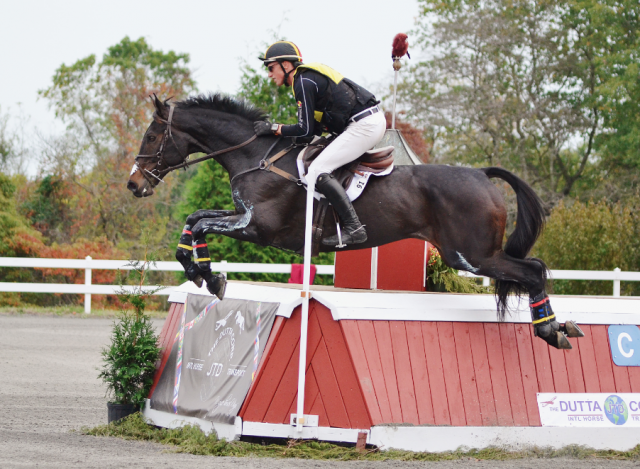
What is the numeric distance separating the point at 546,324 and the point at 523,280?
1.20 feet

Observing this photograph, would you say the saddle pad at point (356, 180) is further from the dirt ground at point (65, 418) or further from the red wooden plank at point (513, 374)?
the dirt ground at point (65, 418)

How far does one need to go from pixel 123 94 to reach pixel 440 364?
26872 millimetres

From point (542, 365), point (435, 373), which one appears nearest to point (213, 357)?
point (435, 373)

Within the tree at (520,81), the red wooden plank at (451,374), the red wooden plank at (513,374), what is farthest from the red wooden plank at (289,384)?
the tree at (520,81)

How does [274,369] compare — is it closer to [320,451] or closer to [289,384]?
[289,384]

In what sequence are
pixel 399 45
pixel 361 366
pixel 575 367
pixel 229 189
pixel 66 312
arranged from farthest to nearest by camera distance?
pixel 66 312
pixel 229 189
pixel 399 45
pixel 575 367
pixel 361 366

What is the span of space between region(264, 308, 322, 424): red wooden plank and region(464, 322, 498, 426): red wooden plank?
43.9 inches

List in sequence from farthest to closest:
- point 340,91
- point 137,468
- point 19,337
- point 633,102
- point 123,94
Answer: point 123,94, point 633,102, point 19,337, point 340,91, point 137,468

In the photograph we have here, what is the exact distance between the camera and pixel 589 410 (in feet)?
16.6

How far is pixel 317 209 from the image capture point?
5297 millimetres

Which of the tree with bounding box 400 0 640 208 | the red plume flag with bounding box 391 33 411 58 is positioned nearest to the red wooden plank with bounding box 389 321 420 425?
the red plume flag with bounding box 391 33 411 58

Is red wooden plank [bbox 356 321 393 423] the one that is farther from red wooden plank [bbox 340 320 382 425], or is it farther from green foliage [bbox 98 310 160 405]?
green foliage [bbox 98 310 160 405]

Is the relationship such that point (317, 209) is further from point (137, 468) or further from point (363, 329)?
point (137, 468)

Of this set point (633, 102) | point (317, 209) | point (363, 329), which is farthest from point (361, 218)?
point (633, 102)
